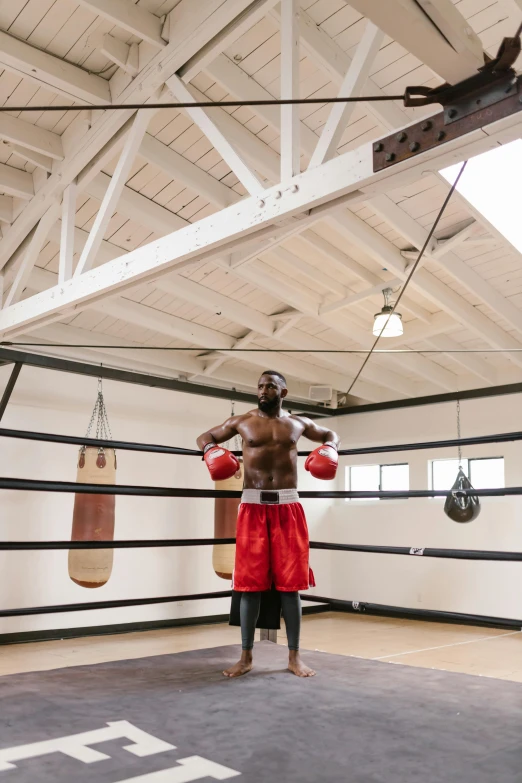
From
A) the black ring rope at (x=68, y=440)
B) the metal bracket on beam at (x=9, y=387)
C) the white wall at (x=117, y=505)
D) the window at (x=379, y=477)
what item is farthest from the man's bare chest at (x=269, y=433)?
the window at (x=379, y=477)

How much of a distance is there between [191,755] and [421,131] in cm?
202

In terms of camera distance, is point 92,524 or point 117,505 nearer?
point 92,524

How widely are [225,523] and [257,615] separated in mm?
3723

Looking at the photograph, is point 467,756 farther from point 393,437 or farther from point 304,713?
point 393,437

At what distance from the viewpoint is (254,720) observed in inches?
78.0

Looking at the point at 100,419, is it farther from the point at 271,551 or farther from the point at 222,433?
the point at 271,551

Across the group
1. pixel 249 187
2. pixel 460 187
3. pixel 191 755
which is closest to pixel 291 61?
pixel 249 187

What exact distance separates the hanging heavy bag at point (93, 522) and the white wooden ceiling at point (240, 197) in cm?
115

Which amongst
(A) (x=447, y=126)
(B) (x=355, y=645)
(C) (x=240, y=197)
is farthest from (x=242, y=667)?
(B) (x=355, y=645)

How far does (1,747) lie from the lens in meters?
1.70

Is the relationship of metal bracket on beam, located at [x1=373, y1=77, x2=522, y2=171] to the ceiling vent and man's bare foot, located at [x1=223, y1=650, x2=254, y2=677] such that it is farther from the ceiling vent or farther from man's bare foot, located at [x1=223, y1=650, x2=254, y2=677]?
the ceiling vent

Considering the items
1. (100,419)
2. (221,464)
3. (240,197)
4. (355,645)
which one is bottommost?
(355,645)

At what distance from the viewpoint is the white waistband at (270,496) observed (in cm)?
287

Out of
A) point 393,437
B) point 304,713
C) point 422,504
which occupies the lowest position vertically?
point 304,713
